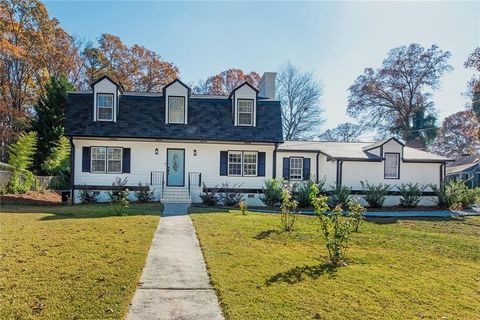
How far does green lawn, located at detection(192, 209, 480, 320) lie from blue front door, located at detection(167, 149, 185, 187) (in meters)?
7.53

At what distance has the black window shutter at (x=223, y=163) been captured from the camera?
17.9 meters

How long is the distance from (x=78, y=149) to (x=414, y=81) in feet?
111

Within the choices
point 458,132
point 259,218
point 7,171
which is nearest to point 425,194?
point 259,218

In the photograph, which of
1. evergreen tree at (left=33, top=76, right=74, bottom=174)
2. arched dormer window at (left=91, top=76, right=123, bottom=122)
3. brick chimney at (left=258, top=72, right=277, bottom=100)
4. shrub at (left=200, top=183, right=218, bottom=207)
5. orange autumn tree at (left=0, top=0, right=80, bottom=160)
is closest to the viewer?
shrub at (left=200, top=183, right=218, bottom=207)

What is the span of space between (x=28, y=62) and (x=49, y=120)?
7.78 m

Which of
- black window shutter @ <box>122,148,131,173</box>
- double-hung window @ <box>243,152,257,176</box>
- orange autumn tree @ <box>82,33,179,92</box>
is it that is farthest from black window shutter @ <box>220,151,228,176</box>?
orange autumn tree @ <box>82,33,179,92</box>

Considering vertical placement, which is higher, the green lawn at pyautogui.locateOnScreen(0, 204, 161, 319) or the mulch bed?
the mulch bed

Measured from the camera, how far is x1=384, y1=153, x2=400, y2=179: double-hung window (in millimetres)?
19375

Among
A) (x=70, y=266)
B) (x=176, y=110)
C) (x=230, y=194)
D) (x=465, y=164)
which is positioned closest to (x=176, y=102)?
(x=176, y=110)

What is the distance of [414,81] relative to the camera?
36.2m

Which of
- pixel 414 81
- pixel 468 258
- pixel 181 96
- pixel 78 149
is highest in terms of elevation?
pixel 414 81

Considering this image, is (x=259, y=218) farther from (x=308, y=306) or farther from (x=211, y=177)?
(x=308, y=306)

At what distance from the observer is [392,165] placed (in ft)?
63.8

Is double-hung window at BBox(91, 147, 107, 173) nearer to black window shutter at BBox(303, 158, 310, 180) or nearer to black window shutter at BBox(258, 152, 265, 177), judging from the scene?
black window shutter at BBox(258, 152, 265, 177)
